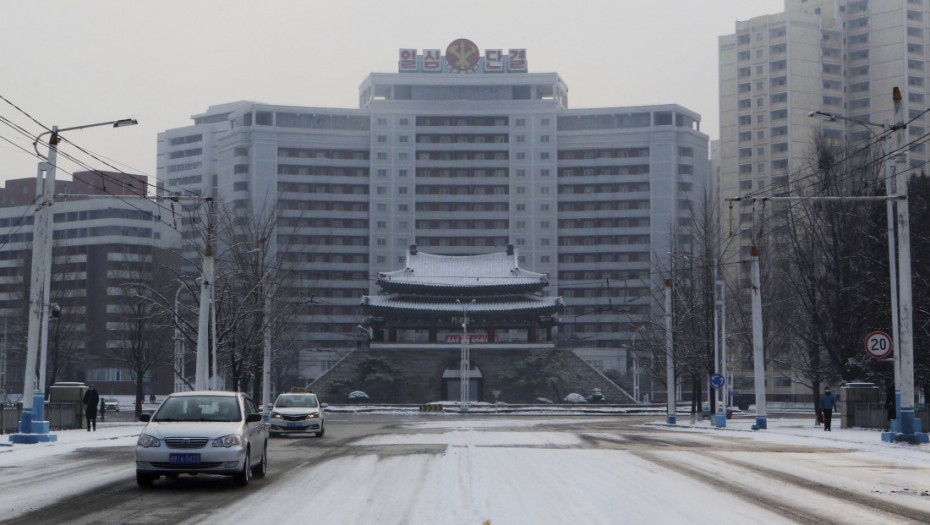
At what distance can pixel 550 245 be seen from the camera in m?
123

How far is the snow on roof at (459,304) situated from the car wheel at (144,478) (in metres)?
76.6

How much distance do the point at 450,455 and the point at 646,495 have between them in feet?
28.1

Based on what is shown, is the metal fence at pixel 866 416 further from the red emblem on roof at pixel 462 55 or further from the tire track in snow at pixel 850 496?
Result: the red emblem on roof at pixel 462 55

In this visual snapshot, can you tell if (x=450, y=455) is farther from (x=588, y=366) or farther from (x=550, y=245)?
(x=550, y=245)

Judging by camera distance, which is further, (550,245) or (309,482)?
(550,245)

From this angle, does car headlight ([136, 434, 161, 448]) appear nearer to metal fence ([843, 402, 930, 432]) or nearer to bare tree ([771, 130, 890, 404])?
metal fence ([843, 402, 930, 432])

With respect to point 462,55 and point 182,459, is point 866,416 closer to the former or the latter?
point 182,459

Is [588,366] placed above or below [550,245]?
below

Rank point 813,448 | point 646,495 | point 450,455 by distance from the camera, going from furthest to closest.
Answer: point 813,448 → point 450,455 → point 646,495

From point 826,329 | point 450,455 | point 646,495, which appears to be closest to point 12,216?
point 826,329

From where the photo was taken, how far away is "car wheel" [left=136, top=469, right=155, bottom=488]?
48.1ft

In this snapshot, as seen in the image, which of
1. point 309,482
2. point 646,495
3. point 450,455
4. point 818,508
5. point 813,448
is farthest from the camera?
point 813,448

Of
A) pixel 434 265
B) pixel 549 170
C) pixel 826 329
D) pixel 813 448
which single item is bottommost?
pixel 813 448

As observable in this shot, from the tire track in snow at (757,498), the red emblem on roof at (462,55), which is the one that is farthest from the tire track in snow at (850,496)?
the red emblem on roof at (462,55)
